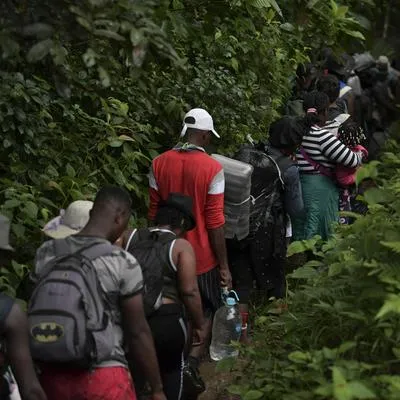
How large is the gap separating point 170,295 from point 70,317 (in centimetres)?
119

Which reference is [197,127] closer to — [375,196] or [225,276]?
[225,276]

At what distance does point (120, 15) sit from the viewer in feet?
12.8

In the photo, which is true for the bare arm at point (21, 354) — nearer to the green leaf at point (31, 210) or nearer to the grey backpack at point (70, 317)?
the grey backpack at point (70, 317)

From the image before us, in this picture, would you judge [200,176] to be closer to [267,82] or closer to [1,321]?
[1,321]

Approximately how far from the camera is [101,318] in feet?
13.3

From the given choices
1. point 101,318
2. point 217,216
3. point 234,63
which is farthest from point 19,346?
point 234,63

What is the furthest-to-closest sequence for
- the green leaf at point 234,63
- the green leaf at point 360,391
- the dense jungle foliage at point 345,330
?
the green leaf at point 234,63, the dense jungle foliage at point 345,330, the green leaf at point 360,391

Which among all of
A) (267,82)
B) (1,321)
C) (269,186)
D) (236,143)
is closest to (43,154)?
(269,186)

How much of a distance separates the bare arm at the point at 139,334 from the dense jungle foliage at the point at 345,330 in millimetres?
405

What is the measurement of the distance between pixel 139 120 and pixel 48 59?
3391mm

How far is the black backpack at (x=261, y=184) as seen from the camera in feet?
23.8

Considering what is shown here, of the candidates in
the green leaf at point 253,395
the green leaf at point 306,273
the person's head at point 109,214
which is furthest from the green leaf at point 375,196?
the person's head at point 109,214

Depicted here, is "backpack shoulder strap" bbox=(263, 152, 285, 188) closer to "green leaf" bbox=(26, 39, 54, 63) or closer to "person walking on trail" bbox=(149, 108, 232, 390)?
"person walking on trail" bbox=(149, 108, 232, 390)

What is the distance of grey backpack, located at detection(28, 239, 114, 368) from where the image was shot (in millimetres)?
3957
